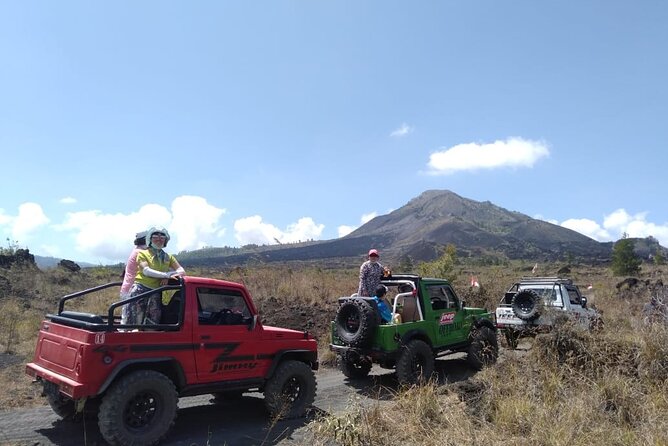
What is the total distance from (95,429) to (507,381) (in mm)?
5714

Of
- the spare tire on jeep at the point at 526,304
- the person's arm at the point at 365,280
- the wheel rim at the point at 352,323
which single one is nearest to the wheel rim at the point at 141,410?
the wheel rim at the point at 352,323

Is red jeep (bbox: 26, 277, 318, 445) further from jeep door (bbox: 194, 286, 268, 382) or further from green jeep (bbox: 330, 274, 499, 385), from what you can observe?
green jeep (bbox: 330, 274, 499, 385)

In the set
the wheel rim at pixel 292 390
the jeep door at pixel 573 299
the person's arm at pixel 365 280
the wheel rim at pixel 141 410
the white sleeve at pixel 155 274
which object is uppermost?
the white sleeve at pixel 155 274

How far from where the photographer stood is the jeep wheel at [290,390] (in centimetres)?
695

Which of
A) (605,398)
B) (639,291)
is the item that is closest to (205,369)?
(605,398)

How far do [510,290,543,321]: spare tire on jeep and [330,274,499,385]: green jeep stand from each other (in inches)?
76.4

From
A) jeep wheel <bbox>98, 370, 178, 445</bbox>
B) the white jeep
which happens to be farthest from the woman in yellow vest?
the white jeep

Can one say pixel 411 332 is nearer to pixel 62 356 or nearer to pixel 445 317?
pixel 445 317

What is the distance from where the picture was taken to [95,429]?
20.6 ft

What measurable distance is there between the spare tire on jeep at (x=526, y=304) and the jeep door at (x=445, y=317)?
276 centimetres

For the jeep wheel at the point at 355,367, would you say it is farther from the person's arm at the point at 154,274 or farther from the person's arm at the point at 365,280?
the person's arm at the point at 154,274

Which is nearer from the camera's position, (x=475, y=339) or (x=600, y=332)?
(x=600, y=332)

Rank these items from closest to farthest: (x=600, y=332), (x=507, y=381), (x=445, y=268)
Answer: (x=507, y=381) < (x=600, y=332) < (x=445, y=268)

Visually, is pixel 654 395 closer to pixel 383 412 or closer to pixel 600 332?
pixel 600 332
